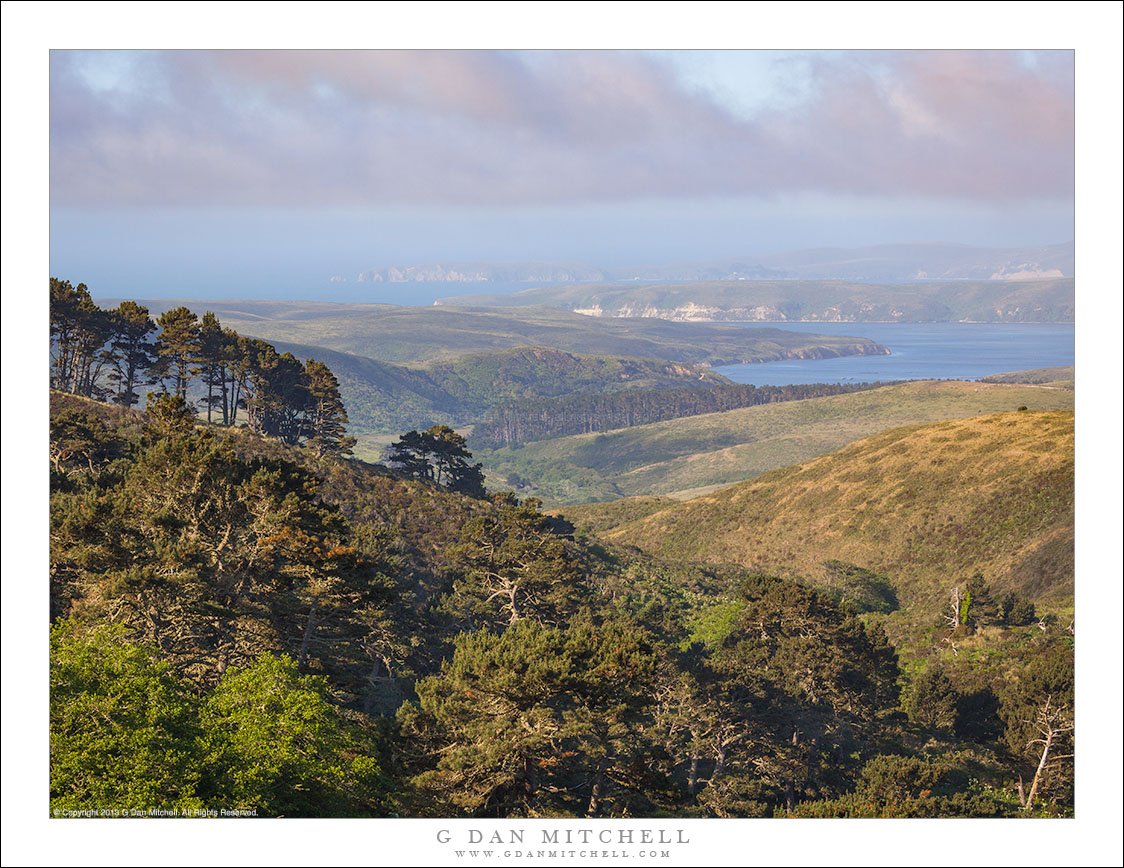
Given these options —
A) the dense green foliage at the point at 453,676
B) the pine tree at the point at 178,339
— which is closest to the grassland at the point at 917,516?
the dense green foliage at the point at 453,676

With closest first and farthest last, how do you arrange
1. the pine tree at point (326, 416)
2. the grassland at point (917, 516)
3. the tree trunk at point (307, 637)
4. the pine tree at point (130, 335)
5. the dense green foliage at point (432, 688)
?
the dense green foliage at point (432, 688) → the tree trunk at point (307, 637) → the grassland at point (917, 516) → the pine tree at point (130, 335) → the pine tree at point (326, 416)

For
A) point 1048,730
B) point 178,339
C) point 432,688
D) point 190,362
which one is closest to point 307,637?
point 432,688

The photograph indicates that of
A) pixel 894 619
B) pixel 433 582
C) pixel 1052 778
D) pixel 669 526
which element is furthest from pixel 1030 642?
pixel 669 526

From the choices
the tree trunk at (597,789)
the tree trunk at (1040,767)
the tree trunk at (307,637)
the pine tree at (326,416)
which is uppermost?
the pine tree at (326,416)

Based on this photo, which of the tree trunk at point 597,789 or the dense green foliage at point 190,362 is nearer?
the tree trunk at point 597,789

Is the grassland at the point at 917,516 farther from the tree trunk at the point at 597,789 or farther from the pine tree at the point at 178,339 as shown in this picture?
the pine tree at the point at 178,339

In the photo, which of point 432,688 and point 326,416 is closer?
point 432,688

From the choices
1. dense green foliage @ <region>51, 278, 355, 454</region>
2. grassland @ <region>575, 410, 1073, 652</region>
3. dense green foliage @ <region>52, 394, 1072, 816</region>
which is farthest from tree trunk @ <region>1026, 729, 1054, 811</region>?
dense green foliage @ <region>51, 278, 355, 454</region>

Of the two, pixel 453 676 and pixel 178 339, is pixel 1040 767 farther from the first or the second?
A: pixel 178 339
